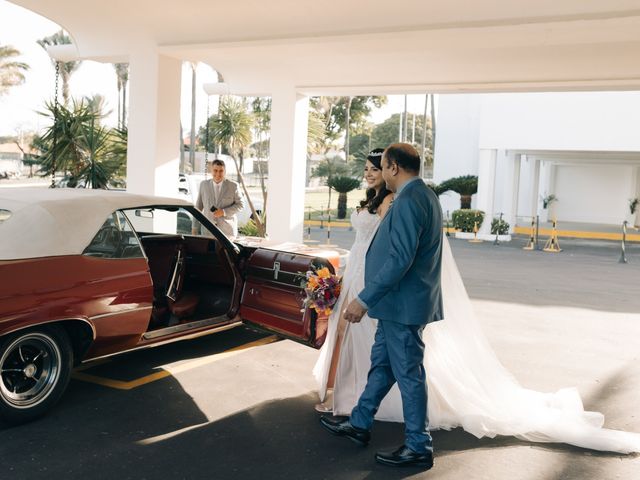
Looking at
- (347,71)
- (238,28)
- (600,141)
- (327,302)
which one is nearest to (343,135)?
(600,141)

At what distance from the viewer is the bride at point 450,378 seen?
4582mm

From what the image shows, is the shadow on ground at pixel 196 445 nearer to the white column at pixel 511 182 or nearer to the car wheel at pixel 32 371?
the car wheel at pixel 32 371

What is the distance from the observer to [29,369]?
435 cm

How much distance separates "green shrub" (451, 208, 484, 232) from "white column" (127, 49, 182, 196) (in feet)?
44.6

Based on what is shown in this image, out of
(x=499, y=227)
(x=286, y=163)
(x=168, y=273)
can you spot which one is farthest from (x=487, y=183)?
(x=168, y=273)

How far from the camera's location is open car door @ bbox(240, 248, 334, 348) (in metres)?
5.15

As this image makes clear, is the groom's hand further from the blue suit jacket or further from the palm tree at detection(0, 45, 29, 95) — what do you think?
the palm tree at detection(0, 45, 29, 95)

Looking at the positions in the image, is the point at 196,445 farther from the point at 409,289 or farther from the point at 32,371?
the point at 409,289

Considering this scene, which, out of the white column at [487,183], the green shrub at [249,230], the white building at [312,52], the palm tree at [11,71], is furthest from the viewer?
the palm tree at [11,71]

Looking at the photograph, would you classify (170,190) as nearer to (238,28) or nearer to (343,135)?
(238,28)

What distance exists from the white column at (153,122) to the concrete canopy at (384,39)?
10.8 inches

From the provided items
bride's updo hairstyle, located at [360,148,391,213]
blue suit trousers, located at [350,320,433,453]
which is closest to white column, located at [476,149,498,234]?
bride's updo hairstyle, located at [360,148,391,213]

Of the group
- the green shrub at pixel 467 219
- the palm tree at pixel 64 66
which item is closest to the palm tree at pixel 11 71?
the palm tree at pixel 64 66

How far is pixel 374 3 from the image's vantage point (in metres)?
7.62
